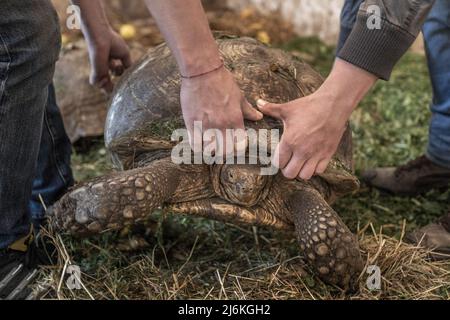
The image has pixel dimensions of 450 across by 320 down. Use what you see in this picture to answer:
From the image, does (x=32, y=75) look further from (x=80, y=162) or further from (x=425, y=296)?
(x=425, y=296)

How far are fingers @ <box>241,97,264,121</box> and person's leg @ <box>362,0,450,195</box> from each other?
1044 mm

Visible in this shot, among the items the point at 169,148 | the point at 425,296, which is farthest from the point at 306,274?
the point at 169,148

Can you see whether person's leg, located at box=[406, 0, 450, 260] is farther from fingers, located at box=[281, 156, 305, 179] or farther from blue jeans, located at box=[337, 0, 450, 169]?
fingers, located at box=[281, 156, 305, 179]

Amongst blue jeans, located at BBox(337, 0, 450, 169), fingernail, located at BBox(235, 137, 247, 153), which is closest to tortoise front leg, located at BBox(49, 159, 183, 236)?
fingernail, located at BBox(235, 137, 247, 153)

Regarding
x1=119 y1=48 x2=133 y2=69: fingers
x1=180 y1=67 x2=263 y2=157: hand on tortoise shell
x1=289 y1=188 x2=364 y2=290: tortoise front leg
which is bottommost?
x1=289 y1=188 x2=364 y2=290: tortoise front leg

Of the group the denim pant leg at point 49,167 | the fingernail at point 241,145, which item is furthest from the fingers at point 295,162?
the denim pant leg at point 49,167

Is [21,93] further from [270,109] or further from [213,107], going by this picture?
[270,109]

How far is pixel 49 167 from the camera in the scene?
94.6 inches

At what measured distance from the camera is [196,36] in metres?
1.69

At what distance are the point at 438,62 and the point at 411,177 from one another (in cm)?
65

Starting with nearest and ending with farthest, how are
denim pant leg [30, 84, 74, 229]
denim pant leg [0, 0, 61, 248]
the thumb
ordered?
1. denim pant leg [0, 0, 61, 248]
2. the thumb
3. denim pant leg [30, 84, 74, 229]

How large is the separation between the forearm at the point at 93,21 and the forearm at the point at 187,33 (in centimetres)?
82

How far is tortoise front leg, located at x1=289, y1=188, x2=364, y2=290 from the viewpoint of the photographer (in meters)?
1.91

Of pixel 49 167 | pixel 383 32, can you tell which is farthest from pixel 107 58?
pixel 383 32
